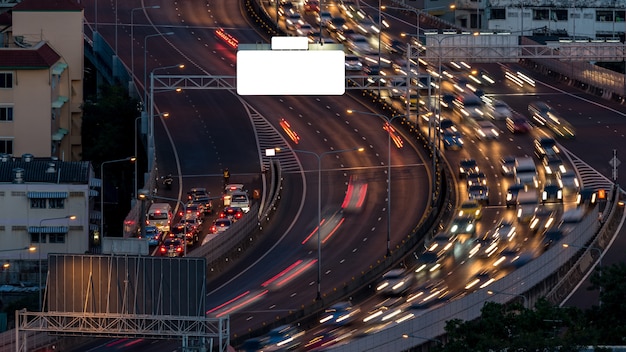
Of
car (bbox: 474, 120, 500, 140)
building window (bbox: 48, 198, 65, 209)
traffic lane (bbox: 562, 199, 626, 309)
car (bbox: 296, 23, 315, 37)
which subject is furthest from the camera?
car (bbox: 296, 23, 315, 37)

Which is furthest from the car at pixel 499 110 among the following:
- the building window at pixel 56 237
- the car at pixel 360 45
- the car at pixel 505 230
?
the building window at pixel 56 237

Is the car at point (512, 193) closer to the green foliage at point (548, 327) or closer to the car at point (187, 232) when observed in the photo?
the car at point (187, 232)

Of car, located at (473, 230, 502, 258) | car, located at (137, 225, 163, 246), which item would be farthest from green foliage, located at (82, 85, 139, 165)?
car, located at (473, 230, 502, 258)

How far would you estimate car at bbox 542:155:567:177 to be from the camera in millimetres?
142137

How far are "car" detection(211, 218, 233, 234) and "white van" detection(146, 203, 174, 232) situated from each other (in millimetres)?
2968

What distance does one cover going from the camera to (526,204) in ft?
443

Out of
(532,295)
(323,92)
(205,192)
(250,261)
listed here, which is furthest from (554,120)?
(323,92)

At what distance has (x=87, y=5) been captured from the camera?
189 m

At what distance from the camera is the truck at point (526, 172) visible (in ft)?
460

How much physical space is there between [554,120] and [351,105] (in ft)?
52.9

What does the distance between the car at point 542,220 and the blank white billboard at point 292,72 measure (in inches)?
2474

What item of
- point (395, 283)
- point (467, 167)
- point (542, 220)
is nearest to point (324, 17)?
point (467, 167)

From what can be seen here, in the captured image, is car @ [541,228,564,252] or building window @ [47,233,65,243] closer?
car @ [541,228,564,252]

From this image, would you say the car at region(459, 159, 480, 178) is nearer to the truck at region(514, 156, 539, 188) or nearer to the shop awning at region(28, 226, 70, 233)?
the truck at region(514, 156, 539, 188)
